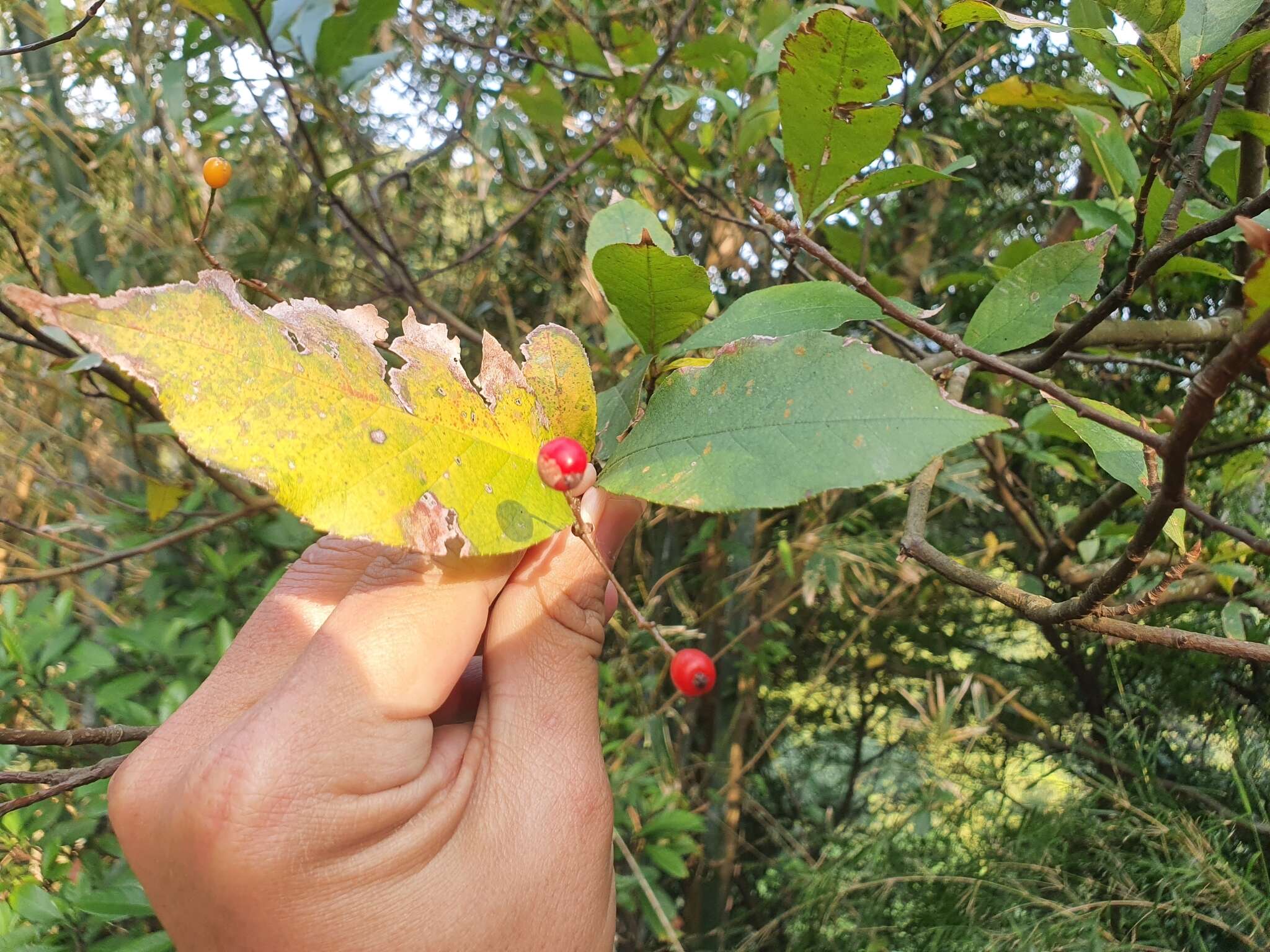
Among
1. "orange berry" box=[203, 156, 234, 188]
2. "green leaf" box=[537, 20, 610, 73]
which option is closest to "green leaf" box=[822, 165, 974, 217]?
"orange berry" box=[203, 156, 234, 188]

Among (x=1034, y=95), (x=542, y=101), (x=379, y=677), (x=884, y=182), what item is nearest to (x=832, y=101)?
(x=884, y=182)

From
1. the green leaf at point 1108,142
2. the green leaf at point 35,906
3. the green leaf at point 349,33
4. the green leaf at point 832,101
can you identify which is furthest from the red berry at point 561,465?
the green leaf at point 35,906

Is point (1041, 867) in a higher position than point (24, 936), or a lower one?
lower

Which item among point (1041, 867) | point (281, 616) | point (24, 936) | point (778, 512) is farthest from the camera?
point (778, 512)

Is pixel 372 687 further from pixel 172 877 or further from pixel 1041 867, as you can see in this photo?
pixel 1041 867

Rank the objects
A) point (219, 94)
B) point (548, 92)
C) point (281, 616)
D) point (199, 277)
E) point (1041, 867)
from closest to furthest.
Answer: point (199, 277) < point (281, 616) < point (1041, 867) < point (548, 92) < point (219, 94)

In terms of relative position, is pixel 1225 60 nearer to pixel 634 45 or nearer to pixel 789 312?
pixel 789 312

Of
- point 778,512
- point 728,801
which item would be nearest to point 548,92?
point 778,512
